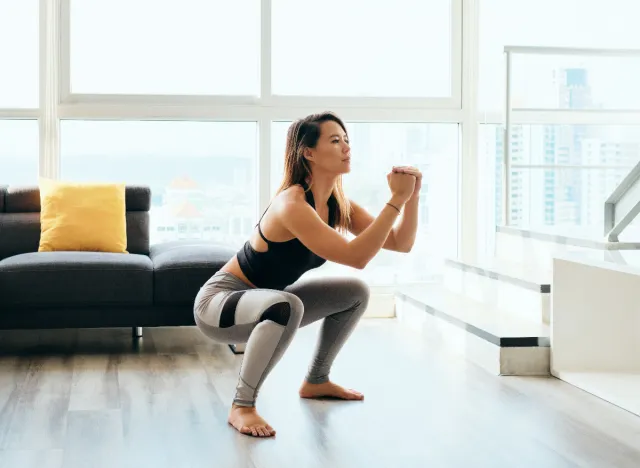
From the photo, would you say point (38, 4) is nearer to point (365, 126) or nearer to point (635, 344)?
point (365, 126)

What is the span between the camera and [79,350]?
175 inches

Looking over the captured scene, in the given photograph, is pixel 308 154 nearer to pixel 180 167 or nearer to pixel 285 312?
pixel 285 312

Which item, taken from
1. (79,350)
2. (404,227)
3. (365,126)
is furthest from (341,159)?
(365,126)

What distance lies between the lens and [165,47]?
18.1 ft

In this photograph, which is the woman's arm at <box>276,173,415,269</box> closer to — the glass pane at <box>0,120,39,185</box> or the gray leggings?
the gray leggings

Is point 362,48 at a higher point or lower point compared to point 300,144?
higher

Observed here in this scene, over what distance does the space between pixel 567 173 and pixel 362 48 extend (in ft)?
4.67

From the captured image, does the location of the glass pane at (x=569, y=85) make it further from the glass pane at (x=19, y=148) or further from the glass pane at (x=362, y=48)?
the glass pane at (x=19, y=148)

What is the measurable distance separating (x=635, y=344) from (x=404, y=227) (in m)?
1.20

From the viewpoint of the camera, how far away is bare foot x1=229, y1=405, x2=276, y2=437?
9.55 feet

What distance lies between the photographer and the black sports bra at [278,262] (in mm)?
3129

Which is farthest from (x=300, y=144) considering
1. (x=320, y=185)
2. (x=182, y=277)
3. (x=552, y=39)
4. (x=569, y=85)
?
(x=552, y=39)

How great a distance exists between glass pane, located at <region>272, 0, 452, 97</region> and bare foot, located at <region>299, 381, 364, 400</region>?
2581 mm

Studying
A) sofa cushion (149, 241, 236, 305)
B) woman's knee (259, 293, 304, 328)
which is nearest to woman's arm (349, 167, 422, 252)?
woman's knee (259, 293, 304, 328)
